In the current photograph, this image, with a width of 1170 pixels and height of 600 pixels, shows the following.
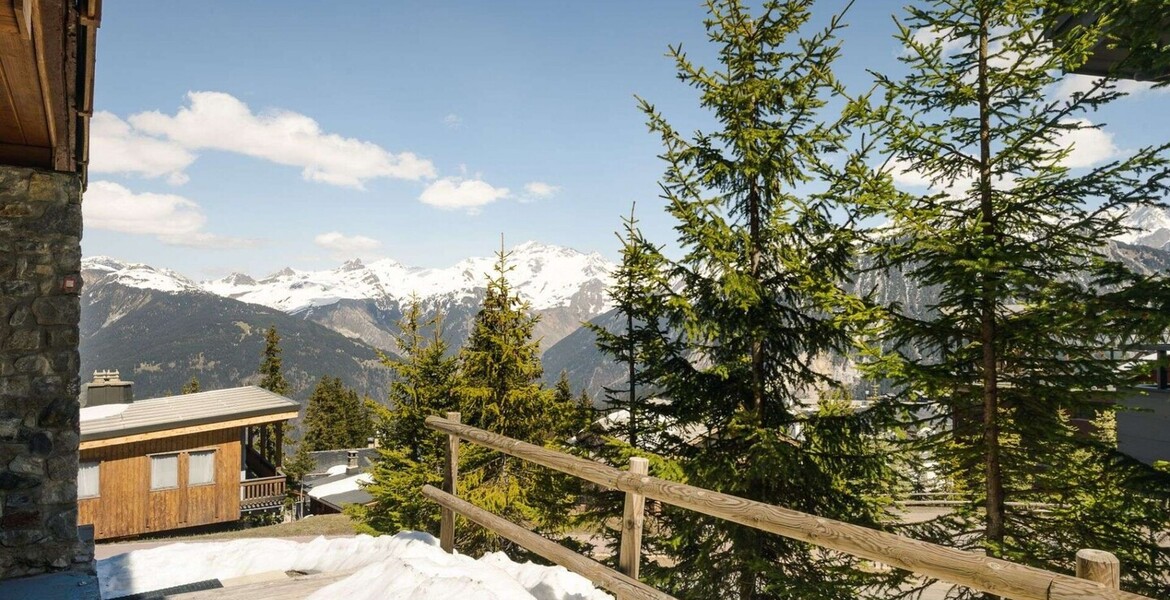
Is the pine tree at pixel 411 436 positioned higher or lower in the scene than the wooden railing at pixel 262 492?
higher

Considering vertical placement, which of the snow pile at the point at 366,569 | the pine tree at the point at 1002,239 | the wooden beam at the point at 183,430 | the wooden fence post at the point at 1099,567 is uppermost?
the pine tree at the point at 1002,239

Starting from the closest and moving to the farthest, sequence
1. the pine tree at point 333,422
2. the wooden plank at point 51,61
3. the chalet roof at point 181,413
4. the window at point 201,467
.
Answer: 1. the wooden plank at point 51,61
2. the chalet roof at point 181,413
3. the window at point 201,467
4. the pine tree at point 333,422

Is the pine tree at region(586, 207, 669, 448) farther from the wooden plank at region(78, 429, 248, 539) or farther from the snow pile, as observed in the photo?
the wooden plank at region(78, 429, 248, 539)

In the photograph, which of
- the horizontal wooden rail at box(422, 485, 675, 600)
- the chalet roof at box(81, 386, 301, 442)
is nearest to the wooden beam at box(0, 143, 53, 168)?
the horizontal wooden rail at box(422, 485, 675, 600)

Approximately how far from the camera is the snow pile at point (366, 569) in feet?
14.1

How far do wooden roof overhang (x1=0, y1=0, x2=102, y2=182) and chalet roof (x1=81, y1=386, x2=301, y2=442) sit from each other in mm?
16327

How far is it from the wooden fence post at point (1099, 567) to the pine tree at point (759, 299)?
18.9 feet

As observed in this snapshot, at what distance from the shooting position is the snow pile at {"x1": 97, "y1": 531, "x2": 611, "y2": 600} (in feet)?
14.1

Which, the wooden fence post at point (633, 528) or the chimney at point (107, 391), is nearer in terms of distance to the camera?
the wooden fence post at point (633, 528)

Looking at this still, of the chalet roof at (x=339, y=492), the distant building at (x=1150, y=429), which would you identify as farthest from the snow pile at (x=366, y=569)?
the chalet roof at (x=339, y=492)

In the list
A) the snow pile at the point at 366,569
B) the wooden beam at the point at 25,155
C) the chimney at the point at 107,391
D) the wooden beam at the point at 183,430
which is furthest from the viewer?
the chimney at the point at 107,391

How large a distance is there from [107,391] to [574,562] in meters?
27.5

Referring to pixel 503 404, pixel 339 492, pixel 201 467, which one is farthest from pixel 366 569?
pixel 339 492

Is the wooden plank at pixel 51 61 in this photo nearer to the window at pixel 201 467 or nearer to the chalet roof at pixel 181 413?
the chalet roof at pixel 181 413
